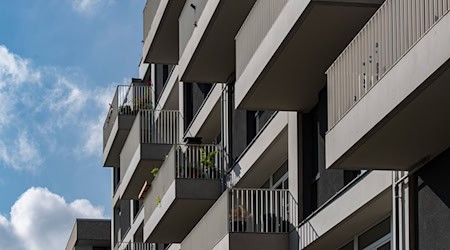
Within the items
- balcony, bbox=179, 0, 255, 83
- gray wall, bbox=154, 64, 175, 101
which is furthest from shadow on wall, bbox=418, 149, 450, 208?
gray wall, bbox=154, 64, 175, 101

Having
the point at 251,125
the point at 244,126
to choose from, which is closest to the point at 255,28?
the point at 251,125

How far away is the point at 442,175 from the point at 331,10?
8.90ft

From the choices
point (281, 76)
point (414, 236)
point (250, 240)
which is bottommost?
point (414, 236)

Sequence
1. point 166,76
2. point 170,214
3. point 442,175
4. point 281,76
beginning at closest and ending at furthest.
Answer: point 442,175 → point 281,76 → point 170,214 → point 166,76

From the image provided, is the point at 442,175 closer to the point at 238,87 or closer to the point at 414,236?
the point at 414,236

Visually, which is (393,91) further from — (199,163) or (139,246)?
(139,246)

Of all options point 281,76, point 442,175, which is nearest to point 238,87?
point 281,76

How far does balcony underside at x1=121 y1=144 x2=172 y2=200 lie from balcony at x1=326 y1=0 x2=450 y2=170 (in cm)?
1703

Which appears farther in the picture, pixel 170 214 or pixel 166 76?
pixel 166 76

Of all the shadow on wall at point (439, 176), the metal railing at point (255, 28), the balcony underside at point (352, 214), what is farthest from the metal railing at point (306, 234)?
the shadow on wall at point (439, 176)

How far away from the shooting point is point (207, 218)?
25766mm

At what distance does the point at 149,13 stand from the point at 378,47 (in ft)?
58.3

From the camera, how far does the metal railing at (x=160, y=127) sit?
115 ft

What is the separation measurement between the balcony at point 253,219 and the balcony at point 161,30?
7.46 metres
